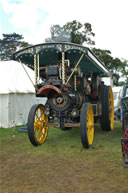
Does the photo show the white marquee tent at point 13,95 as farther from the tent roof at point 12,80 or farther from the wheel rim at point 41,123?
the wheel rim at point 41,123

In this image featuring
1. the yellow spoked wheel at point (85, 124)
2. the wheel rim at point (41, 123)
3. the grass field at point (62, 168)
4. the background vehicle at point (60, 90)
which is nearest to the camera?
the grass field at point (62, 168)

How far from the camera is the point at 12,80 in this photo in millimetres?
9438

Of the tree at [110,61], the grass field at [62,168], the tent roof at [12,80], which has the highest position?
the tree at [110,61]

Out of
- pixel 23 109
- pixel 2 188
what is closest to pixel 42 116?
pixel 2 188

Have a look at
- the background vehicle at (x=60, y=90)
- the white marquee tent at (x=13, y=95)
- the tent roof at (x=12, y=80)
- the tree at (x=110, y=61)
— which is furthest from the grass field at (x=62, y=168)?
the tree at (x=110, y=61)

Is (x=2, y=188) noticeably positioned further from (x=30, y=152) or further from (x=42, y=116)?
(x=42, y=116)

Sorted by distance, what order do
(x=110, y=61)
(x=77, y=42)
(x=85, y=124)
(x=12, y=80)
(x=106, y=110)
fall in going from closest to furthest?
(x=85, y=124)
(x=106, y=110)
(x=12, y=80)
(x=77, y=42)
(x=110, y=61)

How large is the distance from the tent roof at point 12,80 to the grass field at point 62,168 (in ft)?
11.7

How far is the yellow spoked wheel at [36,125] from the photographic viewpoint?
520 centimetres

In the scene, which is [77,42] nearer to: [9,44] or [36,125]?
[9,44]

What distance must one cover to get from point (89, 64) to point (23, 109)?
4.23 m

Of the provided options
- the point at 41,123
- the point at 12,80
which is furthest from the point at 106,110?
the point at 12,80

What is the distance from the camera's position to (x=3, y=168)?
3.96 metres

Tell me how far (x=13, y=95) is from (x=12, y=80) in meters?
0.70
